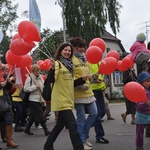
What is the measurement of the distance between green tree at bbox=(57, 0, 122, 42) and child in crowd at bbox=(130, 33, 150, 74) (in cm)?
2286

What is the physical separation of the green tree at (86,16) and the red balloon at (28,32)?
941 inches

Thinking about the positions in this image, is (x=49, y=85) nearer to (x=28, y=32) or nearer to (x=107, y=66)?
(x=28, y=32)

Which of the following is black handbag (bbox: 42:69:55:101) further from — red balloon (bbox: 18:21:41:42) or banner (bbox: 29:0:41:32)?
banner (bbox: 29:0:41:32)

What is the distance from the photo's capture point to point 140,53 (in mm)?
6172

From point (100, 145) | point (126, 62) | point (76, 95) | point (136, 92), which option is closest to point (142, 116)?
point (136, 92)

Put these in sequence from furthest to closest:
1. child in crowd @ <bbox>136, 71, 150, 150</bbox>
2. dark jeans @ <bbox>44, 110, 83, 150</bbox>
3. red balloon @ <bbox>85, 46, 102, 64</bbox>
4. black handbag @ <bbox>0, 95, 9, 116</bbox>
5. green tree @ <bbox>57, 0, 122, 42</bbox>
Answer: green tree @ <bbox>57, 0, 122, 42</bbox> → black handbag @ <bbox>0, 95, 9, 116</bbox> → red balloon @ <bbox>85, 46, 102, 64</bbox> → child in crowd @ <bbox>136, 71, 150, 150</bbox> → dark jeans @ <bbox>44, 110, 83, 150</bbox>

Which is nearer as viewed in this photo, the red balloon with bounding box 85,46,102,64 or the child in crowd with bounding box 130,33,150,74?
the red balloon with bounding box 85,46,102,64

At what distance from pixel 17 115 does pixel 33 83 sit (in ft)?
4.38

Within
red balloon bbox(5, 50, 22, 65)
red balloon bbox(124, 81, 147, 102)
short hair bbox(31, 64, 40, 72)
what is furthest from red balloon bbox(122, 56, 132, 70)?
red balloon bbox(124, 81, 147, 102)

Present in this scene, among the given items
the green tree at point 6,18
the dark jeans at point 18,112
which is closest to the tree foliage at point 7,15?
the green tree at point 6,18

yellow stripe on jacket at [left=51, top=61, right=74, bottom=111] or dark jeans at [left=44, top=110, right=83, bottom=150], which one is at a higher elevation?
yellow stripe on jacket at [left=51, top=61, right=74, bottom=111]

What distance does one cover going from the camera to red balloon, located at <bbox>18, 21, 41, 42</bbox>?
5.26 m

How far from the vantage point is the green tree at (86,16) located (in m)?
29.2

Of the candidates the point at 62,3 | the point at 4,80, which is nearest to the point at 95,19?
the point at 62,3
